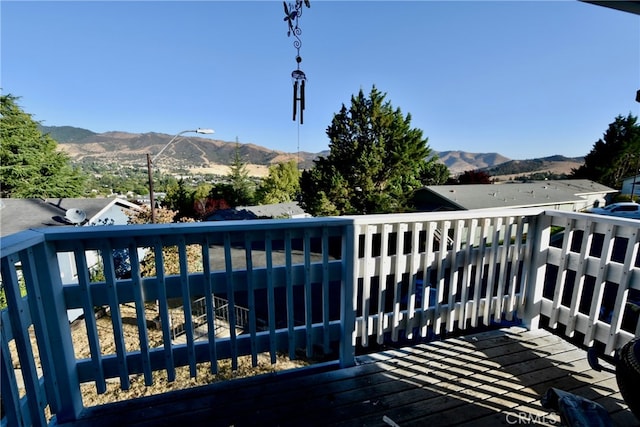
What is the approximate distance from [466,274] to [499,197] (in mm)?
17034

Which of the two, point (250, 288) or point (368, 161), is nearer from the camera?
point (250, 288)

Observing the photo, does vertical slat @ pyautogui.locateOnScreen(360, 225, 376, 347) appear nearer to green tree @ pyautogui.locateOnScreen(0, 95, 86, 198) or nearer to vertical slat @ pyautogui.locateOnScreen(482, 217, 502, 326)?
vertical slat @ pyautogui.locateOnScreen(482, 217, 502, 326)

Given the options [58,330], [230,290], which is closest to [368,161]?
[230,290]

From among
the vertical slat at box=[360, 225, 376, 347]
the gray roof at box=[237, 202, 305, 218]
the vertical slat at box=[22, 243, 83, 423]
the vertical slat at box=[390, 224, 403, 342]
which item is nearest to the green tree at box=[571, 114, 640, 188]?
the gray roof at box=[237, 202, 305, 218]

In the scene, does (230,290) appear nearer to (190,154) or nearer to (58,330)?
(58,330)

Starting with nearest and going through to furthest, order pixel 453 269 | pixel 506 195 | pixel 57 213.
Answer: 1. pixel 453 269
2. pixel 57 213
3. pixel 506 195

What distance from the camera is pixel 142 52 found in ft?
47.8

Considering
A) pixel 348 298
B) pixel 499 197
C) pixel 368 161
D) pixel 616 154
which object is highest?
pixel 616 154

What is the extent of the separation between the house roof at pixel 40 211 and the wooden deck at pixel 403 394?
850 cm

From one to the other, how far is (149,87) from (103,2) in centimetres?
1783

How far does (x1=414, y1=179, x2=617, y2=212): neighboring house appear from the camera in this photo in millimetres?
15289

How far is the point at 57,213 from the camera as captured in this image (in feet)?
29.5

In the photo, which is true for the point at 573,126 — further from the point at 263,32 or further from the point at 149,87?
the point at 149,87

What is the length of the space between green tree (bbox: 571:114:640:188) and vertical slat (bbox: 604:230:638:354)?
1280 inches
